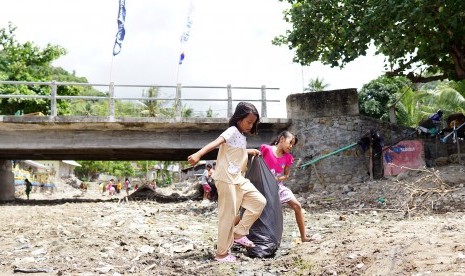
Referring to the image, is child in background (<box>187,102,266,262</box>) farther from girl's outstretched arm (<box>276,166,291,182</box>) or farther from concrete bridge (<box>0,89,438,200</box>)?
concrete bridge (<box>0,89,438,200</box>)

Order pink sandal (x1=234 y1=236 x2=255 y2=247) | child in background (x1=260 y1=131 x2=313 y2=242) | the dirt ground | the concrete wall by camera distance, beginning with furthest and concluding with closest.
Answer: the concrete wall → child in background (x1=260 y1=131 x2=313 y2=242) → pink sandal (x1=234 y1=236 x2=255 y2=247) → the dirt ground

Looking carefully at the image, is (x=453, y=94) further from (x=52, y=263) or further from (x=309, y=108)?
(x=52, y=263)

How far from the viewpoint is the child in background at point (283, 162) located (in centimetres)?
547

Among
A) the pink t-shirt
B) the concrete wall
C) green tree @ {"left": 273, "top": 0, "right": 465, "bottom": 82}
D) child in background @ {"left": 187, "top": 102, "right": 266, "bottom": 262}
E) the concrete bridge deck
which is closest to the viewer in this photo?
child in background @ {"left": 187, "top": 102, "right": 266, "bottom": 262}

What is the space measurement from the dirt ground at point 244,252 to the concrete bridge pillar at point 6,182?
11068mm

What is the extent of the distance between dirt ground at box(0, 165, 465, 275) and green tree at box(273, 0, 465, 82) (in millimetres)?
3680

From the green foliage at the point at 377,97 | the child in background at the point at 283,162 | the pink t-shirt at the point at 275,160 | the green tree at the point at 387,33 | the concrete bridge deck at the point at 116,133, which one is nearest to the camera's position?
the child in background at the point at 283,162

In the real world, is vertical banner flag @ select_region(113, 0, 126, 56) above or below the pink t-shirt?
above

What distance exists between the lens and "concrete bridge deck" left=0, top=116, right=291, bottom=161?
14211 millimetres

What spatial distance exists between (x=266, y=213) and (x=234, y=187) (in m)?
0.70

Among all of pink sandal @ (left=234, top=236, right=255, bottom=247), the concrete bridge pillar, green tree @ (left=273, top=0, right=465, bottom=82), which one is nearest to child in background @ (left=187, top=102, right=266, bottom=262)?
pink sandal @ (left=234, top=236, right=255, bottom=247)

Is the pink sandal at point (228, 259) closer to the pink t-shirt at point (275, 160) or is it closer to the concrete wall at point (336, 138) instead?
the pink t-shirt at point (275, 160)

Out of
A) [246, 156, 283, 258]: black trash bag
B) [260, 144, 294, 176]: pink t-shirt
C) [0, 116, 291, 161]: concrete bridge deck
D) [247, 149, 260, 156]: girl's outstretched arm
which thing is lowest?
[246, 156, 283, 258]: black trash bag

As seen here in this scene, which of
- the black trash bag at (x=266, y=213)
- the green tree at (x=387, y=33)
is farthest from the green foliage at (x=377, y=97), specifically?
the black trash bag at (x=266, y=213)
